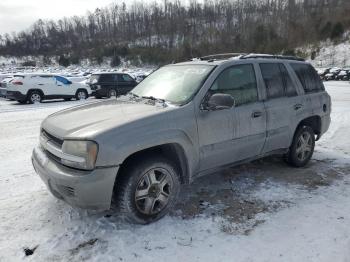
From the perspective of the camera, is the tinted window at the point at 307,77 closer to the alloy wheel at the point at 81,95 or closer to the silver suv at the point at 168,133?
the silver suv at the point at 168,133

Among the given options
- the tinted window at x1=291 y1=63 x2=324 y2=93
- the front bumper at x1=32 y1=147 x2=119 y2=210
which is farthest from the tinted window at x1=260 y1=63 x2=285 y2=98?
the front bumper at x1=32 y1=147 x2=119 y2=210

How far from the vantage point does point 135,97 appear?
457 cm

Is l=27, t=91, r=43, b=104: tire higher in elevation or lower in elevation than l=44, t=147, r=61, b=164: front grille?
lower

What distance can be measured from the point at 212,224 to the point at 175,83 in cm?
180

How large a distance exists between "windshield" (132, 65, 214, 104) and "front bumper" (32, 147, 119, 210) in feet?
4.14

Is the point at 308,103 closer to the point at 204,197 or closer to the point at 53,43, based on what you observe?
the point at 204,197

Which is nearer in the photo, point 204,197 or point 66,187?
point 66,187

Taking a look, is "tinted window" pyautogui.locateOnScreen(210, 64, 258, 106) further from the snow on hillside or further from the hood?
the snow on hillside

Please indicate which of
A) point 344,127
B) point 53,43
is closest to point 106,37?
point 53,43

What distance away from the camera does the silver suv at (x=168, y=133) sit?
10.7 feet

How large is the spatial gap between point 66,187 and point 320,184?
350 cm

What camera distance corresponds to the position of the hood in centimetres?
335

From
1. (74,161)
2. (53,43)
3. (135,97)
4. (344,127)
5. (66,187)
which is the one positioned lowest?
(344,127)

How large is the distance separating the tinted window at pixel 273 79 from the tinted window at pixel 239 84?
0.25 metres
